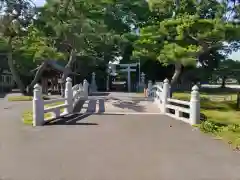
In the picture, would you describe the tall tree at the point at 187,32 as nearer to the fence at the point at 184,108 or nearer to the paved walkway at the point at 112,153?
the fence at the point at 184,108

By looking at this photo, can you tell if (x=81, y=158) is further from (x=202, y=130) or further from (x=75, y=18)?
(x=75, y=18)

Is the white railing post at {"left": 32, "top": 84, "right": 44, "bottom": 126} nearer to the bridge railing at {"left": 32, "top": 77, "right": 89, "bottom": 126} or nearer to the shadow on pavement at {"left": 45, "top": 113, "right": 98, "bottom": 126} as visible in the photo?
the bridge railing at {"left": 32, "top": 77, "right": 89, "bottom": 126}

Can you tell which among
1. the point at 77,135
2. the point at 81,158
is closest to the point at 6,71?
the point at 77,135

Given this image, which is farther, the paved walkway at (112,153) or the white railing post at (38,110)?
the white railing post at (38,110)

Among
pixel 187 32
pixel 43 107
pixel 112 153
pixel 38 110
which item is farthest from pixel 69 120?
pixel 187 32

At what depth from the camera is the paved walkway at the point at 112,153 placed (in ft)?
20.5

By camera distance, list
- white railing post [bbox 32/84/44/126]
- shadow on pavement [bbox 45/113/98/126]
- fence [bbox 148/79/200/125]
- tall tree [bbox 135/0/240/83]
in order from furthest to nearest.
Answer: tall tree [bbox 135/0/240/83]
fence [bbox 148/79/200/125]
shadow on pavement [bbox 45/113/98/126]
white railing post [bbox 32/84/44/126]

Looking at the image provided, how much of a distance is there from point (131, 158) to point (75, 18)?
1592 centimetres

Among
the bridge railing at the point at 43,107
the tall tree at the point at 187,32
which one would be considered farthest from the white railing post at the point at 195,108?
the bridge railing at the point at 43,107

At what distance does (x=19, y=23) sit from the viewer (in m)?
26.2

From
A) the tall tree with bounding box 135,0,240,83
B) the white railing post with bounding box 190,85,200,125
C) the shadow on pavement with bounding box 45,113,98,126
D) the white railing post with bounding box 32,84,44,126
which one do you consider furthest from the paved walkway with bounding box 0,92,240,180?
the tall tree with bounding box 135,0,240,83

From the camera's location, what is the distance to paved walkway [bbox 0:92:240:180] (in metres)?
6.25

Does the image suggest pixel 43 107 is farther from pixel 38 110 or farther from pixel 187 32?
pixel 187 32

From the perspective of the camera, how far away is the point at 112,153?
7.84 meters
